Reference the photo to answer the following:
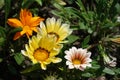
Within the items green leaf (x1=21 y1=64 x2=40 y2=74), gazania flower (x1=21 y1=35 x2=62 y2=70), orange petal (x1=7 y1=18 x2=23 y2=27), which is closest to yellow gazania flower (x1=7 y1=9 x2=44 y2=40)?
orange petal (x1=7 y1=18 x2=23 y2=27)

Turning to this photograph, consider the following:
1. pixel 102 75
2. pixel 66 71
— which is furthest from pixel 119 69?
pixel 66 71

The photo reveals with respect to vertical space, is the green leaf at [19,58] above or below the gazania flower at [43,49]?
below

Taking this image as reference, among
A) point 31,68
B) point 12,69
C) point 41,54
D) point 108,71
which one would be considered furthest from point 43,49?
point 108,71

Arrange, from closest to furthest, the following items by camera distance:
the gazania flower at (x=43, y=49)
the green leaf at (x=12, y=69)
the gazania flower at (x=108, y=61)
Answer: the gazania flower at (x=43, y=49)
the green leaf at (x=12, y=69)
the gazania flower at (x=108, y=61)

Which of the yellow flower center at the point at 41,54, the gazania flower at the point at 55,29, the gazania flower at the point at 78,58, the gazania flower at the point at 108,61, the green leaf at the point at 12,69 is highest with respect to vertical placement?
the gazania flower at the point at 55,29

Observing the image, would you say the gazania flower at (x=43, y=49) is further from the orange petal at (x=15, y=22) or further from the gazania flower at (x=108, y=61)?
the gazania flower at (x=108, y=61)

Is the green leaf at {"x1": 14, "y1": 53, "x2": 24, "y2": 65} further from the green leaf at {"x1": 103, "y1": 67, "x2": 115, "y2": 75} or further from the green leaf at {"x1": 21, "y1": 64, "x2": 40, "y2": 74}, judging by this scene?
the green leaf at {"x1": 103, "y1": 67, "x2": 115, "y2": 75}

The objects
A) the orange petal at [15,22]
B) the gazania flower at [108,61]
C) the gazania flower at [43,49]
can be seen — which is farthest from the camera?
the gazania flower at [108,61]

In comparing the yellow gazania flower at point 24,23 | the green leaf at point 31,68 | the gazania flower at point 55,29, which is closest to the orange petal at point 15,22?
the yellow gazania flower at point 24,23

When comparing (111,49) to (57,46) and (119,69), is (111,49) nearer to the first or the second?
(119,69)
